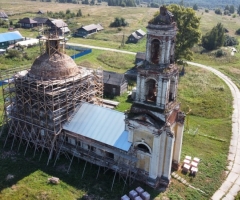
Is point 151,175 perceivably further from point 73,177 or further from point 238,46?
point 238,46

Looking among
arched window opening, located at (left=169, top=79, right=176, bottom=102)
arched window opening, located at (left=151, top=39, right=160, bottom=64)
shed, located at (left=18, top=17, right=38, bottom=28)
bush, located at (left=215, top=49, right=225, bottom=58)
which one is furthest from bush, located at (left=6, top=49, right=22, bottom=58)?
bush, located at (left=215, top=49, right=225, bottom=58)

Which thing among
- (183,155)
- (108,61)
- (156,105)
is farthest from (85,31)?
(156,105)

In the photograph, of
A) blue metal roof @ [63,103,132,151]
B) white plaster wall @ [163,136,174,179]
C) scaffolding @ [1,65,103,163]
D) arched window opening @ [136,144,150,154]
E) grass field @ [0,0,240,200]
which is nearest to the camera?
white plaster wall @ [163,136,174,179]

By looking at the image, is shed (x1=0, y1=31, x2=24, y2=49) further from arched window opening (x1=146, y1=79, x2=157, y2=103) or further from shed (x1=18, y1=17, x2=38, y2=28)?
arched window opening (x1=146, y1=79, x2=157, y2=103)

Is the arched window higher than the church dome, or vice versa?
the church dome

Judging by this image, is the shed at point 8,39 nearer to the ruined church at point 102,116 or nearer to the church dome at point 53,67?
the ruined church at point 102,116

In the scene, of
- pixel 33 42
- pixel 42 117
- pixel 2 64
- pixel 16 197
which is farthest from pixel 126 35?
pixel 16 197

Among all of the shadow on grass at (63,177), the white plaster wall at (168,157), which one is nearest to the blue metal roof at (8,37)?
the shadow on grass at (63,177)
